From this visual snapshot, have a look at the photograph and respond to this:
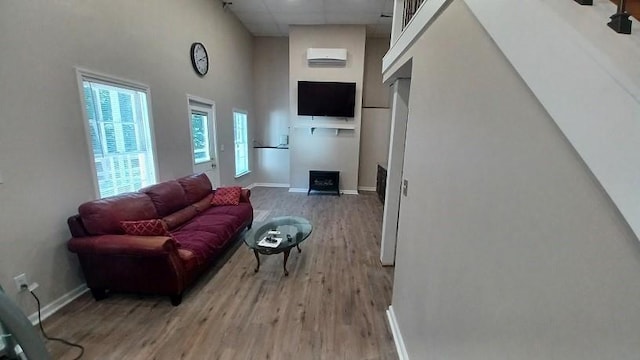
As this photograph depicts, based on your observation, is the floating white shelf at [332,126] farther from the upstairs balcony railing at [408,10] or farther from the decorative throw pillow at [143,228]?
the decorative throw pillow at [143,228]

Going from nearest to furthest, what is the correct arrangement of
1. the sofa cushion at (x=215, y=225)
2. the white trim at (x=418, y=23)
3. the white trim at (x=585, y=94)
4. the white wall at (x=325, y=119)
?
1. the white trim at (x=585, y=94)
2. the white trim at (x=418, y=23)
3. the sofa cushion at (x=215, y=225)
4. the white wall at (x=325, y=119)

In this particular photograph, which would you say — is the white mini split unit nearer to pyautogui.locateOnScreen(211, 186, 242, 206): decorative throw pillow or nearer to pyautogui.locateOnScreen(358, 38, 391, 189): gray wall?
pyautogui.locateOnScreen(358, 38, 391, 189): gray wall

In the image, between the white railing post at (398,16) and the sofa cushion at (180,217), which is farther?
the sofa cushion at (180,217)

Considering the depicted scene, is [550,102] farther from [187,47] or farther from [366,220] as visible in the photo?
[187,47]

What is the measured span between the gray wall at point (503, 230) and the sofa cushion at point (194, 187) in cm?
301

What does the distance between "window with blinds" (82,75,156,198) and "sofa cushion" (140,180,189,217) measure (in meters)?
0.30

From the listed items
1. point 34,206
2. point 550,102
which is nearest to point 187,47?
point 34,206

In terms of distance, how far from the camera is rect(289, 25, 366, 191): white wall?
591 centimetres

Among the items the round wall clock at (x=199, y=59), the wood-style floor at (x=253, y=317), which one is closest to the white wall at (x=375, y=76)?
the round wall clock at (x=199, y=59)

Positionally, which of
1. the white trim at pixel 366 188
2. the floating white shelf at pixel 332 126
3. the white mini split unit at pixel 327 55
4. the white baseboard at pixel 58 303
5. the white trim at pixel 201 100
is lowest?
the white baseboard at pixel 58 303

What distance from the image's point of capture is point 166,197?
302 centimetres

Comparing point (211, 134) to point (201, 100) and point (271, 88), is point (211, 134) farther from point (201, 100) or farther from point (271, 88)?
point (271, 88)

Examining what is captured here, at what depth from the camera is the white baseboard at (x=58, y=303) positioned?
1979mm

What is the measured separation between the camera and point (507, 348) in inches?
28.5
